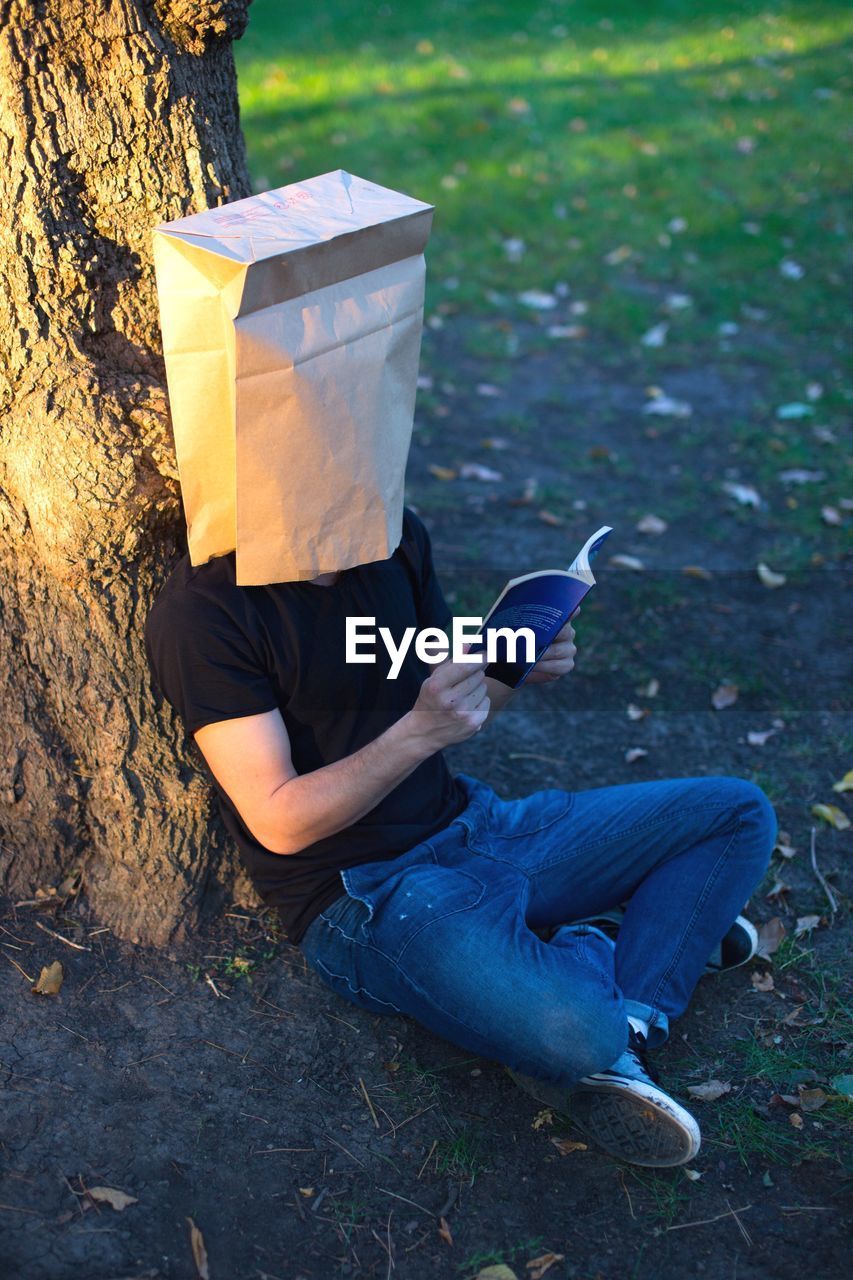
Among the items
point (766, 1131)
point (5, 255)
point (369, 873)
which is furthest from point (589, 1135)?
point (5, 255)

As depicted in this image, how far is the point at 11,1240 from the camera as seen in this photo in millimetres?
2057

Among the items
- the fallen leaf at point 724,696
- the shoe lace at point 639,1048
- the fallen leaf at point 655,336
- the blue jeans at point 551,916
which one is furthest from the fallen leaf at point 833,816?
the fallen leaf at point 655,336

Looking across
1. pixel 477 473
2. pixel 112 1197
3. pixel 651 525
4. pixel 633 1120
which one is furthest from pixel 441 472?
pixel 112 1197

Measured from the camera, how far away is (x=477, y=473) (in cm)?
521

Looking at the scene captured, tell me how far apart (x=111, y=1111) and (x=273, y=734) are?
818 millimetres

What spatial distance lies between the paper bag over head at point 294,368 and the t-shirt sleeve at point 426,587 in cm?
35

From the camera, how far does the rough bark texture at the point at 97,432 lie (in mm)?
2227

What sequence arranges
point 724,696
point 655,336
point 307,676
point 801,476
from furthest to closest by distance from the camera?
1. point 655,336
2. point 801,476
3. point 724,696
4. point 307,676

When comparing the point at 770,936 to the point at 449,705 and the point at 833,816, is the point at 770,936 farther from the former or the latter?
the point at 449,705

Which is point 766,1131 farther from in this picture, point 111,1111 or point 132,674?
point 132,674

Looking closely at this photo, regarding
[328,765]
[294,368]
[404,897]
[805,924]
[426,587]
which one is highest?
[294,368]

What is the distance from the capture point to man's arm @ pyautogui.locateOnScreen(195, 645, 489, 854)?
2.14 metres

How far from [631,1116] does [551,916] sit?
518 mm

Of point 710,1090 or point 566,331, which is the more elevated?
point 566,331
